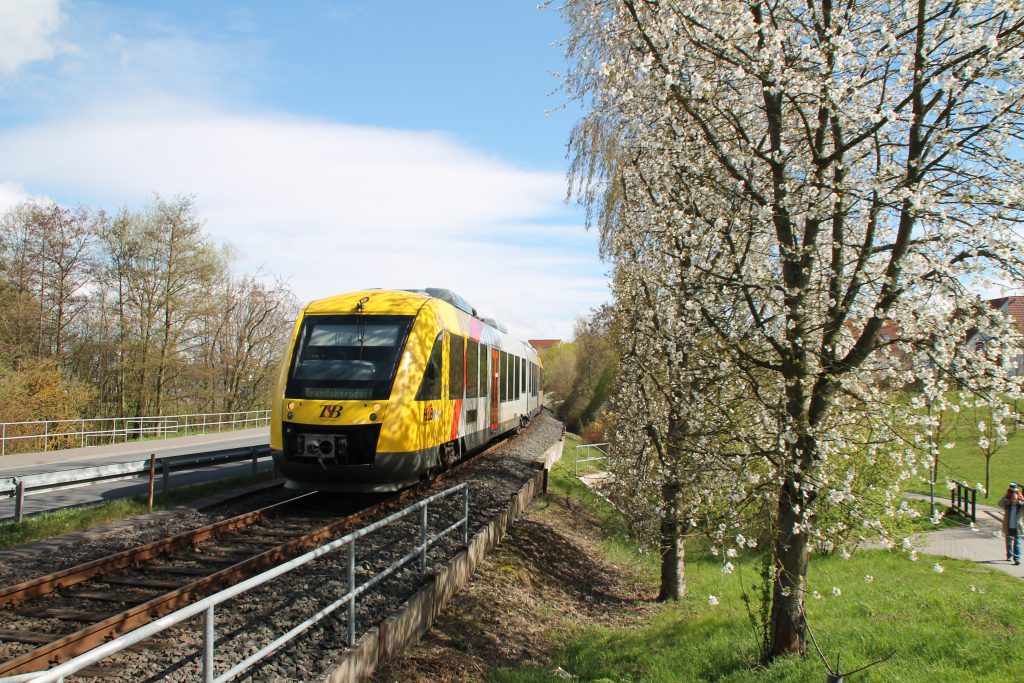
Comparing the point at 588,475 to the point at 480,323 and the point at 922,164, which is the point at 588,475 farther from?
the point at 922,164

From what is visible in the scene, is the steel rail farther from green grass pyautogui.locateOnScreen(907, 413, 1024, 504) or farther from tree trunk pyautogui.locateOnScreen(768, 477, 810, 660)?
green grass pyautogui.locateOnScreen(907, 413, 1024, 504)

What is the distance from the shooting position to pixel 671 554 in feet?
38.1

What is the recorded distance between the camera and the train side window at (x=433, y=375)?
36.2ft

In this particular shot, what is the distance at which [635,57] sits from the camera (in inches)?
331

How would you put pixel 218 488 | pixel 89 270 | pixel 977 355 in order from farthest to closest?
1. pixel 89 270
2. pixel 218 488
3. pixel 977 355

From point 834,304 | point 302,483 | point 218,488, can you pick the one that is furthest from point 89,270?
A: point 834,304

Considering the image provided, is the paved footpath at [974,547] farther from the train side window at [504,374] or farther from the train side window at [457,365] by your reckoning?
the train side window at [504,374]

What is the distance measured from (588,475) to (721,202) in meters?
19.0

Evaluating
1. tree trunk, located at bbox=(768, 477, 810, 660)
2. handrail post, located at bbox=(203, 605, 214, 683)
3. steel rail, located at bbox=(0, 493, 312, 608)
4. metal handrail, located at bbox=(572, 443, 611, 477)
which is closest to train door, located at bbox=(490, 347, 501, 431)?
metal handrail, located at bbox=(572, 443, 611, 477)

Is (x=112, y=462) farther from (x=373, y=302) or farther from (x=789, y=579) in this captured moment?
(x=789, y=579)

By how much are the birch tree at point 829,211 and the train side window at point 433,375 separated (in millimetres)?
4505

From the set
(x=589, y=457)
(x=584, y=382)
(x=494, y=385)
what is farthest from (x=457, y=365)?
(x=584, y=382)

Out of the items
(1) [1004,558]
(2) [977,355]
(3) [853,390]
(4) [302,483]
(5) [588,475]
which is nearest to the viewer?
(2) [977,355]

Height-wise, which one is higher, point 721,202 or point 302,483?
point 721,202
